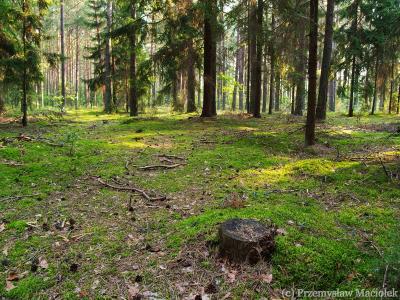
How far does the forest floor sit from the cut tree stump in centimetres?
12

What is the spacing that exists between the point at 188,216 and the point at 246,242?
1676 mm

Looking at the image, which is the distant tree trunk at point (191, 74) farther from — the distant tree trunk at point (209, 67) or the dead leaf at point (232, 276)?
the dead leaf at point (232, 276)

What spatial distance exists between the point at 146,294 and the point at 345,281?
2198mm

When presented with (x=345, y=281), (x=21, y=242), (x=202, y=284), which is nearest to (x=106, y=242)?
(x=21, y=242)

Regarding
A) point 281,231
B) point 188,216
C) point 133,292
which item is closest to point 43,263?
point 133,292

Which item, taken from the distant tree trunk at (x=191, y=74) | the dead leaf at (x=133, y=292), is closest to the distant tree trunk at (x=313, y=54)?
the dead leaf at (x=133, y=292)

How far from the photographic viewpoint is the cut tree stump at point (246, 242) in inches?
161

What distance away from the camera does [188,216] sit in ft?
18.4

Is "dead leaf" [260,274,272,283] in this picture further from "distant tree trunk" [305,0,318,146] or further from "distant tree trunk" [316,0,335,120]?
"distant tree trunk" [316,0,335,120]

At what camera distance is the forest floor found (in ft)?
12.8

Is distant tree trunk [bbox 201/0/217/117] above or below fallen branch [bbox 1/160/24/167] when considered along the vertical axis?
above

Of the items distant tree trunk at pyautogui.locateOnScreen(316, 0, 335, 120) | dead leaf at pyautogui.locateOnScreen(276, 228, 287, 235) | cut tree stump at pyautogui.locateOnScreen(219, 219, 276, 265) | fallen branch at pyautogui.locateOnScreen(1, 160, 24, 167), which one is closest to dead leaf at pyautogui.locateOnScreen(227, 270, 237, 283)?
cut tree stump at pyautogui.locateOnScreen(219, 219, 276, 265)

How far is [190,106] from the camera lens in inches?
826

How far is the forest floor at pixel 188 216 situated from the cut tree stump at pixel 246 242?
0.12 metres
